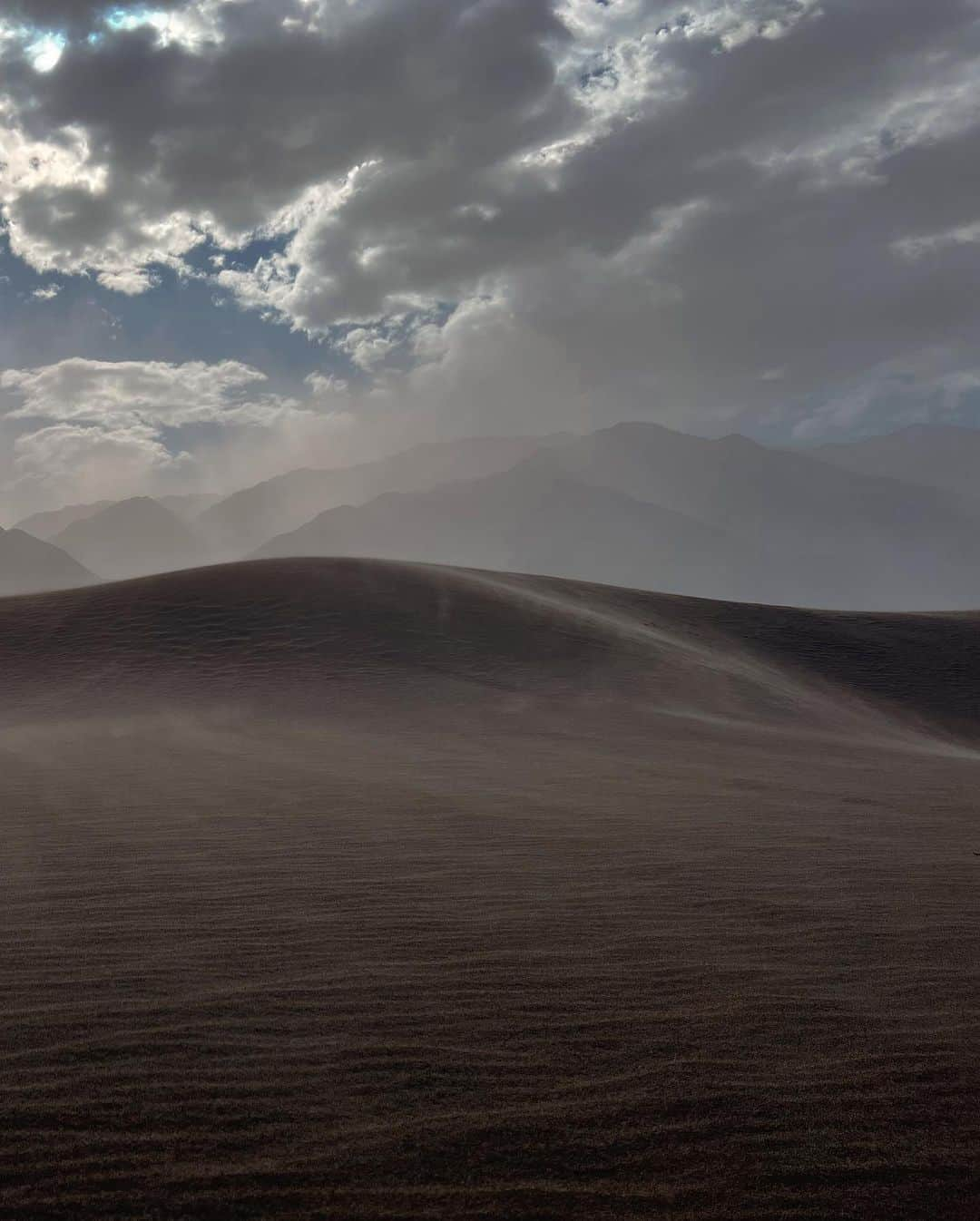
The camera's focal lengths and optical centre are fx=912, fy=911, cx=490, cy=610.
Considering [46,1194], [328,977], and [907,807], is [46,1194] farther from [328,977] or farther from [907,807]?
[907,807]

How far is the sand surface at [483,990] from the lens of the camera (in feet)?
9.62

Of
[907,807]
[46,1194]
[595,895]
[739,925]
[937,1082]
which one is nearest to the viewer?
[46,1194]

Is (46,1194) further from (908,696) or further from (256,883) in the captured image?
(908,696)

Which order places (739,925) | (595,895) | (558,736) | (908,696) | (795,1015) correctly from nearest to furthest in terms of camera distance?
(795,1015), (739,925), (595,895), (558,736), (908,696)

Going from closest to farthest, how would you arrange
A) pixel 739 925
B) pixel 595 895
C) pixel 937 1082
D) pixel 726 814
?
pixel 937 1082, pixel 739 925, pixel 595 895, pixel 726 814

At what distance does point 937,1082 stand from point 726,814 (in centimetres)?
564

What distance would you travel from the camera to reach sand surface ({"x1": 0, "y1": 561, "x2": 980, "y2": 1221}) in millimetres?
2934

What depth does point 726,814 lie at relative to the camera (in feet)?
30.1

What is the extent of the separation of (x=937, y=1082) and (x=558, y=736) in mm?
13424

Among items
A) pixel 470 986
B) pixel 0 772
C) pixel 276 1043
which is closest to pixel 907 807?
pixel 470 986

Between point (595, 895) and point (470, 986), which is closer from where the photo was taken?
point (470, 986)

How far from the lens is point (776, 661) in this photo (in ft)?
107

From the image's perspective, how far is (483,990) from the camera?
4.28 metres

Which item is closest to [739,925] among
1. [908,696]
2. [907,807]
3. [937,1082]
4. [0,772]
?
[937,1082]
